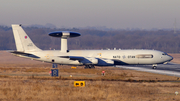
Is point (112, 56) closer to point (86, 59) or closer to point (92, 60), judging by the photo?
point (92, 60)

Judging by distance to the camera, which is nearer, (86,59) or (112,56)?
(86,59)

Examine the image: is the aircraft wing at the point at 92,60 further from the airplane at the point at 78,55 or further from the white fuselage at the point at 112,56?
the white fuselage at the point at 112,56

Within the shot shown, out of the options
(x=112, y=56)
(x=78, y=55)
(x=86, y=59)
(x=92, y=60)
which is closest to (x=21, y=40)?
(x=78, y=55)

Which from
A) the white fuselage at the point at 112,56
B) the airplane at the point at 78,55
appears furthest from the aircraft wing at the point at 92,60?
the white fuselage at the point at 112,56

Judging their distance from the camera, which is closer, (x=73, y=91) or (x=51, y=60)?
(x=73, y=91)

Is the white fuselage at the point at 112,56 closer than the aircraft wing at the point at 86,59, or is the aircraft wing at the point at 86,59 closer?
the aircraft wing at the point at 86,59

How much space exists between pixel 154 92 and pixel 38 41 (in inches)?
7068

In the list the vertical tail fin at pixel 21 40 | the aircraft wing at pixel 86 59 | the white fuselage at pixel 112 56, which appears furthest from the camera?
the white fuselage at pixel 112 56

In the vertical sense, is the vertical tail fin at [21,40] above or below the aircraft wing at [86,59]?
above

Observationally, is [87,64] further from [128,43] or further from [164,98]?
[128,43]

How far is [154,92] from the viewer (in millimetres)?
24484

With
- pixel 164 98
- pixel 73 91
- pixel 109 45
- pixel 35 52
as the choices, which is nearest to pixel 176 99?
pixel 164 98

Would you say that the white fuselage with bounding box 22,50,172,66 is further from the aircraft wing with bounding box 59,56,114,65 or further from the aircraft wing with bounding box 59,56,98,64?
the aircraft wing with bounding box 59,56,98,64

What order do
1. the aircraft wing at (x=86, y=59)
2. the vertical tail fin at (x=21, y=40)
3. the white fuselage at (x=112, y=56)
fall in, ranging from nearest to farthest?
1. the aircraft wing at (x=86, y=59)
2. the vertical tail fin at (x=21, y=40)
3. the white fuselage at (x=112, y=56)
